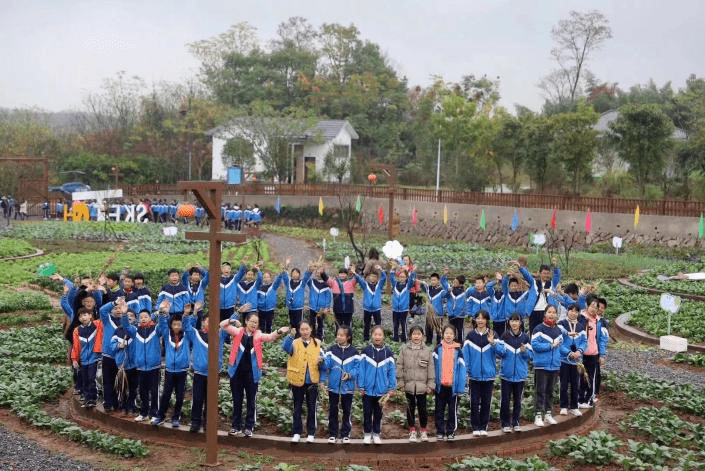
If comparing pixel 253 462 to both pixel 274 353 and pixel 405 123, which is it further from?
pixel 405 123

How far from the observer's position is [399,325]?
17.9m

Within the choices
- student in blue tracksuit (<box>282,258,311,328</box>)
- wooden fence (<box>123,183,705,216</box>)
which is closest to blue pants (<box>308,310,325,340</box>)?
student in blue tracksuit (<box>282,258,311,328</box>)

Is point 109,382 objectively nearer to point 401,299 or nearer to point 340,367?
point 340,367

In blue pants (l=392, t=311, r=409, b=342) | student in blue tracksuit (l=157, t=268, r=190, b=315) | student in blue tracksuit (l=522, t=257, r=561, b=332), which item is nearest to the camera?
student in blue tracksuit (l=157, t=268, r=190, b=315)

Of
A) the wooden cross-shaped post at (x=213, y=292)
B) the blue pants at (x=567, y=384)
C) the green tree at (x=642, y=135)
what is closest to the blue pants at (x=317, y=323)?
the blue pants at (x=567, y=384)

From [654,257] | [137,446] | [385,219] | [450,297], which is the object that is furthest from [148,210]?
[137,446]

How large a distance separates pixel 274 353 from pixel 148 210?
30078 mm

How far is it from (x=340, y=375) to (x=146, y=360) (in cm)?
259

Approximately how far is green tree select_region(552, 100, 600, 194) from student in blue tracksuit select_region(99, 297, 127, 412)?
35131mm

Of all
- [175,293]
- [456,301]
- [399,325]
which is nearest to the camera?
[175,293]

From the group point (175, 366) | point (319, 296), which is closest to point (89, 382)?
point (175, 366)

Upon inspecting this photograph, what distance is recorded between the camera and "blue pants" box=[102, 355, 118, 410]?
12203 mm

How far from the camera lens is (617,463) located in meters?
10.6

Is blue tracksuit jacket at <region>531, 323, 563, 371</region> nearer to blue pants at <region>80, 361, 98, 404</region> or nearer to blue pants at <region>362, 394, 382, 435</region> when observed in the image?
blue pants at <region>362, 394, 382, 435</region>
